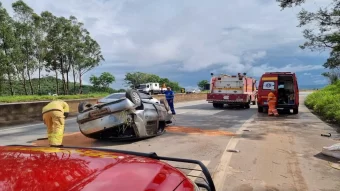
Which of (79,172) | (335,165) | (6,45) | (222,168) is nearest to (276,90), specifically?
(335,165)

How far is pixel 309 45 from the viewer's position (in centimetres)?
1767

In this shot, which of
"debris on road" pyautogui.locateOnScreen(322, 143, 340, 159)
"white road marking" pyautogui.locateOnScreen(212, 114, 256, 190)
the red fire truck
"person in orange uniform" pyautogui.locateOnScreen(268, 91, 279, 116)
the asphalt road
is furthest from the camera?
the red fire truck

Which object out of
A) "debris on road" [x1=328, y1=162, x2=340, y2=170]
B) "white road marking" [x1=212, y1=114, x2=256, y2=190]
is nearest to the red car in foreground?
"white road marking" [x1=212, y1=114, x2=256, y2=190]

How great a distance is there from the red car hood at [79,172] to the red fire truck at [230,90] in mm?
21347

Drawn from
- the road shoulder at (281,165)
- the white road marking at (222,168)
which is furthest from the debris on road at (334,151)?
the white road marking at (222,168)

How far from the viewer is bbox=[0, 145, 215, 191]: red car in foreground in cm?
156

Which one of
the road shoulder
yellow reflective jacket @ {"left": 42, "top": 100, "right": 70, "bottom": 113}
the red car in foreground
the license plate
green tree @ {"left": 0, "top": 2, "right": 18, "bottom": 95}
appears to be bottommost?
the road shoulder

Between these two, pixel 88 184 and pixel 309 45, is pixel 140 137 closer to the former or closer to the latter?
pixel 88 184

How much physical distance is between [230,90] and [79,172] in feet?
73.0

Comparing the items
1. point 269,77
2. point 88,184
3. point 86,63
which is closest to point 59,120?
point 88,184

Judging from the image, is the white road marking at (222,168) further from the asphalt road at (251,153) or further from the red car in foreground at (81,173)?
the red car in foreground at (81,173)

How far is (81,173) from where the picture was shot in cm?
173

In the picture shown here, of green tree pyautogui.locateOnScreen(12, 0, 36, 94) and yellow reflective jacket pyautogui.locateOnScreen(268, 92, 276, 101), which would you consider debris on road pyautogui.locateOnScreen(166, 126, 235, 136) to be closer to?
yellow reflective jacket pyautogui.locateOnScreen(268, 92, 276, 101)

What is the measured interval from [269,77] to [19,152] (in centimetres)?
1800
